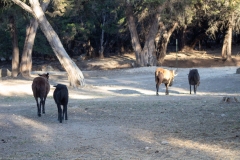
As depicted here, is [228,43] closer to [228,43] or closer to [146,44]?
[228,43]

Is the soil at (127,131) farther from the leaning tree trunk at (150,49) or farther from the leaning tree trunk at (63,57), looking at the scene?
the leaning tree trunk at (150,49)

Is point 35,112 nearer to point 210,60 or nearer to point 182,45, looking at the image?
point 210,60

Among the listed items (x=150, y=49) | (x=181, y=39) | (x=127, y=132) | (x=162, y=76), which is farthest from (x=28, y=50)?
(x=127, y=132)

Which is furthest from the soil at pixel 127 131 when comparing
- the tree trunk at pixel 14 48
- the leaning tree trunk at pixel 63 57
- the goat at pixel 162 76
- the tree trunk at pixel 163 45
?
the tree trunk at pixel 163 45

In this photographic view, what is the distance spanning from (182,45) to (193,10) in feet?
41.9

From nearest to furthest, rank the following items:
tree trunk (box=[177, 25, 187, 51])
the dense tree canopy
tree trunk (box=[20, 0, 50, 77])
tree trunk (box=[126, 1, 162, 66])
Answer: tree trunk (box=[20, 0, 50, 77]), the dense tree canopy, tree trunk (box=[126, 1, 162, 66]), tree trunk (box=[177, 25, 187, 51])

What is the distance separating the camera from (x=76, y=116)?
13.7 m

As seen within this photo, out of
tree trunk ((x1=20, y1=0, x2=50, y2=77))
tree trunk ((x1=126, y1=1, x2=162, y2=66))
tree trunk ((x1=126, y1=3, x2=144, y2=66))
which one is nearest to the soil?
tree trunk ((x1=20, y1=0, x2=50, y2=77))

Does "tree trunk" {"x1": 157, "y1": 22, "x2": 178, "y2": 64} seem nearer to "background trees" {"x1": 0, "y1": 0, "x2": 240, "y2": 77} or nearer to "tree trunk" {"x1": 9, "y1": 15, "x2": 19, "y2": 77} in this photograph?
"background trees" {"x1": 0, "y1": 0, "x2": 240, "y2": 77}

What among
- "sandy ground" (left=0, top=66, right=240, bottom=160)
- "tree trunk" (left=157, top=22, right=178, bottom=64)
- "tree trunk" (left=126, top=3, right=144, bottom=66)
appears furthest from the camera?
"tree trunk" (left=157, top=22, right=178, bottom=64)


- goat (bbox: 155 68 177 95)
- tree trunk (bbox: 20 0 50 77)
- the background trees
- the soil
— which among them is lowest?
the soil

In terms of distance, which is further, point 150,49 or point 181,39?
point 181,39

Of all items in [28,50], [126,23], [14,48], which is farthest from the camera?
[126,23]

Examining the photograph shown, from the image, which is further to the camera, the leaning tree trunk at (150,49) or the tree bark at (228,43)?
the tree bark at (228,43)
